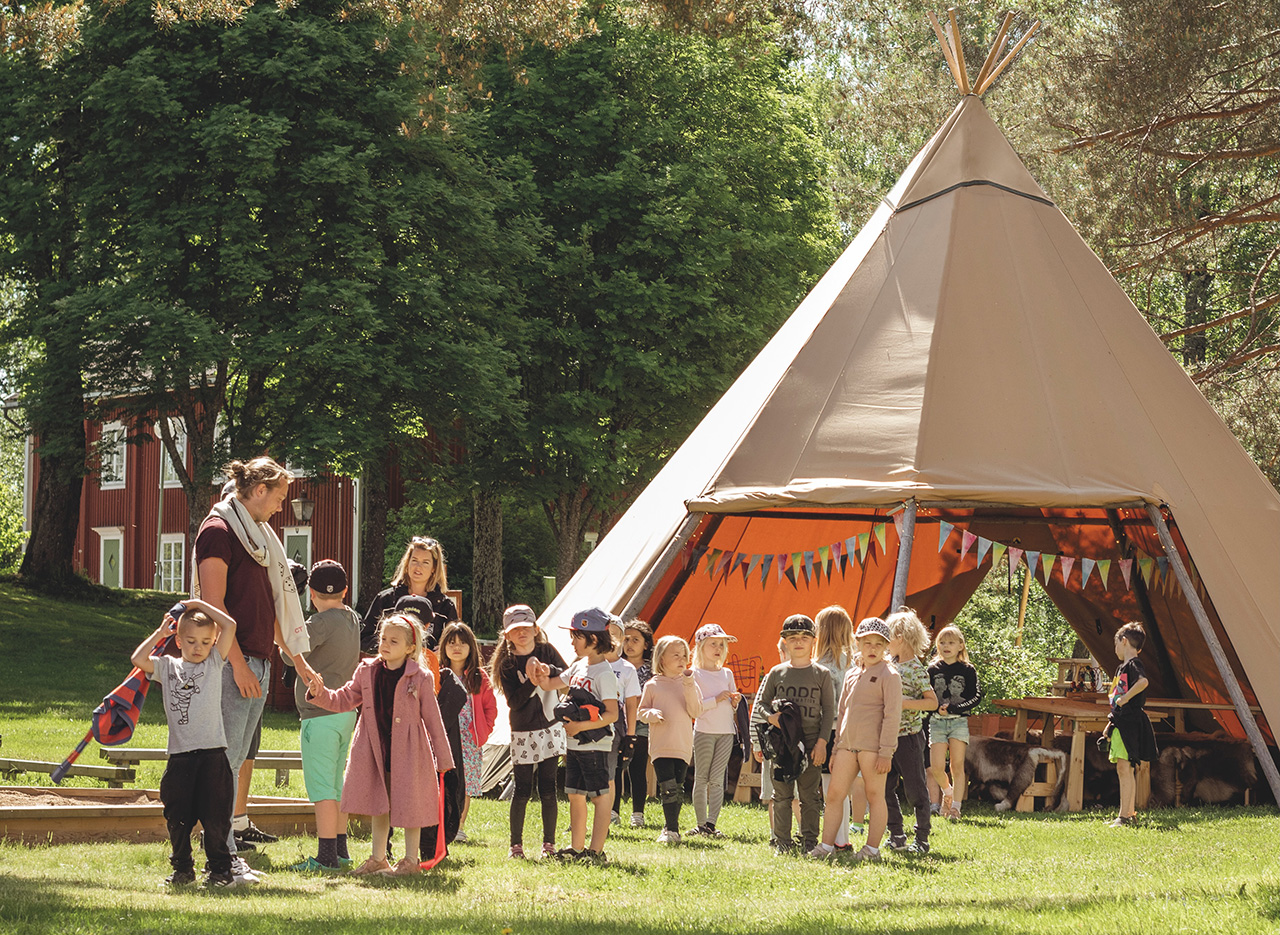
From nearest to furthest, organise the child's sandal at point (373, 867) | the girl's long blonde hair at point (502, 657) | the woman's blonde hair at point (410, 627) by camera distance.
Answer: the child's sandal at point (373, 867) → the woman's blonde hair at point (410, 627) → the girl's long blonde hair at point (502, 657)

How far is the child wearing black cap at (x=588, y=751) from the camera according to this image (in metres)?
6.94

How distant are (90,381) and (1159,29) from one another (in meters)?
13.0

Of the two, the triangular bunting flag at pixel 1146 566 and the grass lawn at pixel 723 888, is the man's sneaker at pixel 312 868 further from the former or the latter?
the triangular bunting flag at pixel 1146 566

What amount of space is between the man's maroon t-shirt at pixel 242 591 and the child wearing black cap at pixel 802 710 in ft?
9.11

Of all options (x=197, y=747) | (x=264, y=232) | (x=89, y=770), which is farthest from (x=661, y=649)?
(x=264, y=232)

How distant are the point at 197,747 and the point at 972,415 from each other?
5569 mm

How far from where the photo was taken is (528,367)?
69.9 ft

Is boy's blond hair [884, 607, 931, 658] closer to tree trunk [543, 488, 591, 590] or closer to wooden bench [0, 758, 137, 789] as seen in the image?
wooden bench [0, 758, 137, 789]

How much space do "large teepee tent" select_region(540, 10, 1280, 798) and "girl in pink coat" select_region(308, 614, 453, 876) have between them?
3.11 metres

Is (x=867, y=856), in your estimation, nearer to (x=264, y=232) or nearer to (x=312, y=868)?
(x=312, y=868)

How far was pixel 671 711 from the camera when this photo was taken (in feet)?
26.8

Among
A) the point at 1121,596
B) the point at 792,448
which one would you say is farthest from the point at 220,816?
the point at 1121,596

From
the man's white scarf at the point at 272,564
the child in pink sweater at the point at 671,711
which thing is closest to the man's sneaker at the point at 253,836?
the man's white scarf at the point at 272,564

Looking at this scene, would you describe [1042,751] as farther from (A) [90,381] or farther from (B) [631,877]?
(A) [90,381]
